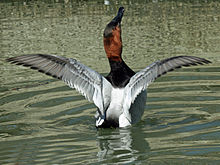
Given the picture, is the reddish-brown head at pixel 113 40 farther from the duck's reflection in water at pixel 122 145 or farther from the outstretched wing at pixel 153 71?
the duck's reflection in water at pixel 122 145

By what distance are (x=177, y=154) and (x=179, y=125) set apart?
127 cm

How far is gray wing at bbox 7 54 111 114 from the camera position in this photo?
686 cm

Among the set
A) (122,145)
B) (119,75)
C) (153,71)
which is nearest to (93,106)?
(119,75)

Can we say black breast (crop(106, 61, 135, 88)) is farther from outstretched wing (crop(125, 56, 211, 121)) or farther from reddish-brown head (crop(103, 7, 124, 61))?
outstretched wing (crop(125, 56, 211, 121))

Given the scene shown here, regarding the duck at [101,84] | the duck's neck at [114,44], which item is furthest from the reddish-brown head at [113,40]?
the duck at [101,84]

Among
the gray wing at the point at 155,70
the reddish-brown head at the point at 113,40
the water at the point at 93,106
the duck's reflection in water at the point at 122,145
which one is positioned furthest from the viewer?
the reddish-brown head at the point at 113,40

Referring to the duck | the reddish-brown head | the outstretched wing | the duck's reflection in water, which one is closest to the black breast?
the duck

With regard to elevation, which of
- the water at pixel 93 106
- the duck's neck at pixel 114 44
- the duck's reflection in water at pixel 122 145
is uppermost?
the duck's neck at pixel 114 44

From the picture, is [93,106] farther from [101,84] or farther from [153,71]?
[153,71]

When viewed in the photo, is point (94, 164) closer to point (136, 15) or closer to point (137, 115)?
point (137, 115)

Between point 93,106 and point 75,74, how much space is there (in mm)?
1722

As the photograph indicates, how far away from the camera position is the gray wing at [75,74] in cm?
686

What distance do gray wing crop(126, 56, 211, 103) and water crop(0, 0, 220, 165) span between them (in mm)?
659

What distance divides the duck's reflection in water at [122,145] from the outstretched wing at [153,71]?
51 centimetres
